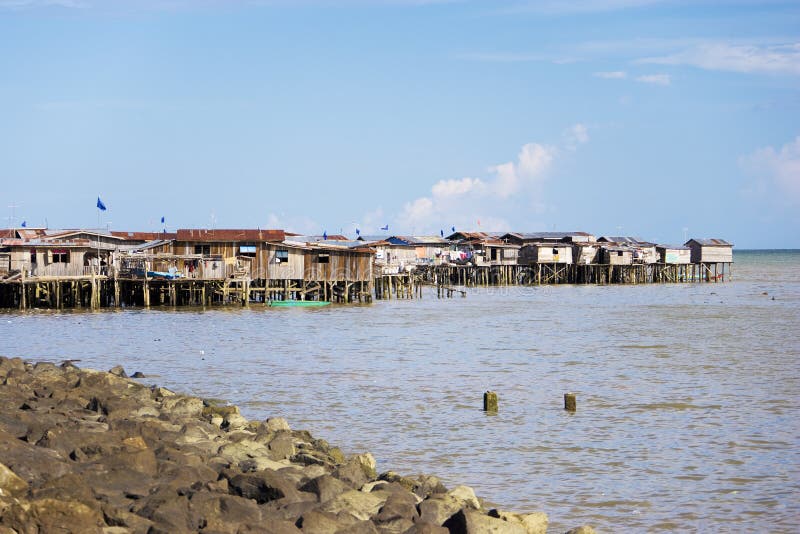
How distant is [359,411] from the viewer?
19.1 metres

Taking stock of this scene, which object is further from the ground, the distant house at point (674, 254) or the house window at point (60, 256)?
the house window at point (60, 256)

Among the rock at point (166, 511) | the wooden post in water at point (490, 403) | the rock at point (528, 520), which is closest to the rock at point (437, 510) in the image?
the rock at point (528, 520)

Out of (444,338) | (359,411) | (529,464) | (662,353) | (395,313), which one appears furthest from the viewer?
(395,313)

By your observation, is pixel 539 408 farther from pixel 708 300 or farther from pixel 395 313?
pixel 708 300

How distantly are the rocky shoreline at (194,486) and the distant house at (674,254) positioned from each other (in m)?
75.4

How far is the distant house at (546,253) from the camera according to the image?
254 feet

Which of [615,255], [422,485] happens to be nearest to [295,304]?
[422,485]

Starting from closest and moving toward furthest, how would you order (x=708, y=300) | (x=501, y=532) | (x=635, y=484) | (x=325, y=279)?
(x=501, y=532) → (x=635, y=484) → (x=325, y=279) → (x=708, y=300)

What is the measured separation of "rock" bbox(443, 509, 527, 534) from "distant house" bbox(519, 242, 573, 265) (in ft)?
225

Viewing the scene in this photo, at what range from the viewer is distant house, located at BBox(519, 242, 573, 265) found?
77.5 m

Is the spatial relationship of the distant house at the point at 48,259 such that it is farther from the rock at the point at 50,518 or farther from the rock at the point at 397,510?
the rock at the point at 50,518

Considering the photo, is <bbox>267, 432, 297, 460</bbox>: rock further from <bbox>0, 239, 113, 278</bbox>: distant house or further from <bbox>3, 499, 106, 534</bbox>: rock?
<bbox>0, 239, 113, 278</bbox>: distant house

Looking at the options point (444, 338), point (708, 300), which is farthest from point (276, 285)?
point (708, 300)

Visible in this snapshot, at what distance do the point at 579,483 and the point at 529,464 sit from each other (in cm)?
122
